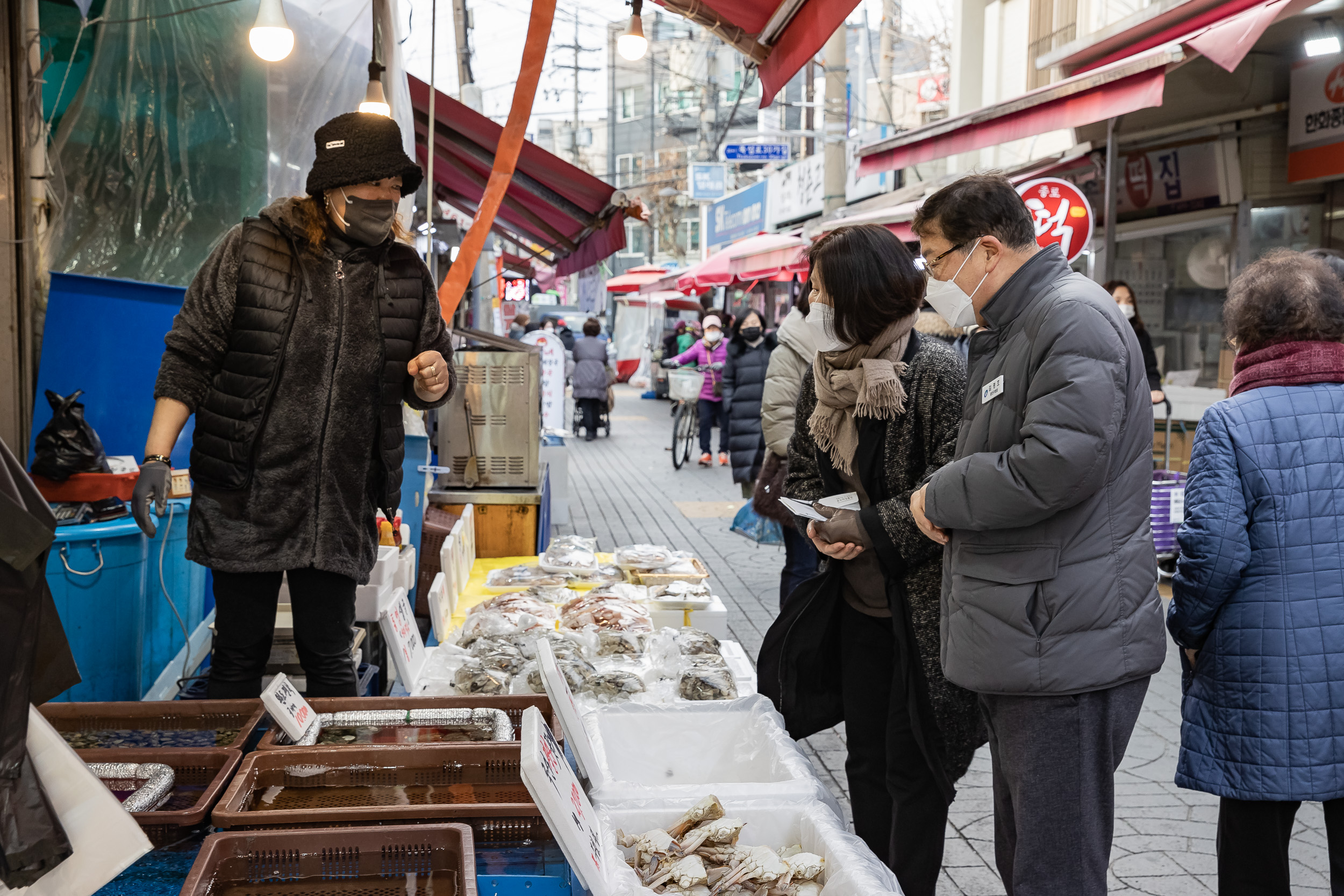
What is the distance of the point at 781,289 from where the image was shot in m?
26.6

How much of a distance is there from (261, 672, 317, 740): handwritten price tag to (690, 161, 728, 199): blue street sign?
24660mm

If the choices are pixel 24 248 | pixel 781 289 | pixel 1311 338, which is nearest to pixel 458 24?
pixel 24 248

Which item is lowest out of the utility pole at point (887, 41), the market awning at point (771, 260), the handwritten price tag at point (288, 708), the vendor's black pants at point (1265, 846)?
the vendor's black pants at point (1265, 846)

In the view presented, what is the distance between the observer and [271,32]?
4.26 m

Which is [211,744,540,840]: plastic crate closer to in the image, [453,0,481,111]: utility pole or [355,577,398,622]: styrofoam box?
[355,577,398,622]: styrofoam box

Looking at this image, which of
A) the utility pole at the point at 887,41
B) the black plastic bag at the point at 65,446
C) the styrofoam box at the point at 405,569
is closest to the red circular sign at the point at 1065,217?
the styrofoam box at the point at 405,569

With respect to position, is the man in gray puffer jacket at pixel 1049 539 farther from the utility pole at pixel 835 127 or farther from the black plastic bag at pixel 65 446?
the utility pole at pixel 835 127

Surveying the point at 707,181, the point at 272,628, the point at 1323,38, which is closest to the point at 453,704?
the point at 272,628

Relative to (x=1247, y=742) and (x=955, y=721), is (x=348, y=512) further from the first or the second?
(x=1247, y=742)

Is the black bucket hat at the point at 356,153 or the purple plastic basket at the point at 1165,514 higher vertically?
the black bucket hat at the point at 356,153

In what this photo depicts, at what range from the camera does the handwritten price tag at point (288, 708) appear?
2.51 metres

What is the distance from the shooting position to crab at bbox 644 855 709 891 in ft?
7.64

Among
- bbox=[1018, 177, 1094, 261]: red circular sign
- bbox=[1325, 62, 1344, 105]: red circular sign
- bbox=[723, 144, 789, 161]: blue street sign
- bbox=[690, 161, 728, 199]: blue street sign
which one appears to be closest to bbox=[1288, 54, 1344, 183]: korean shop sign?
bbox=[1325, 62, 1344, 105]: red circular sign

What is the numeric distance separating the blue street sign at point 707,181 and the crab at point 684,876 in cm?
2499
